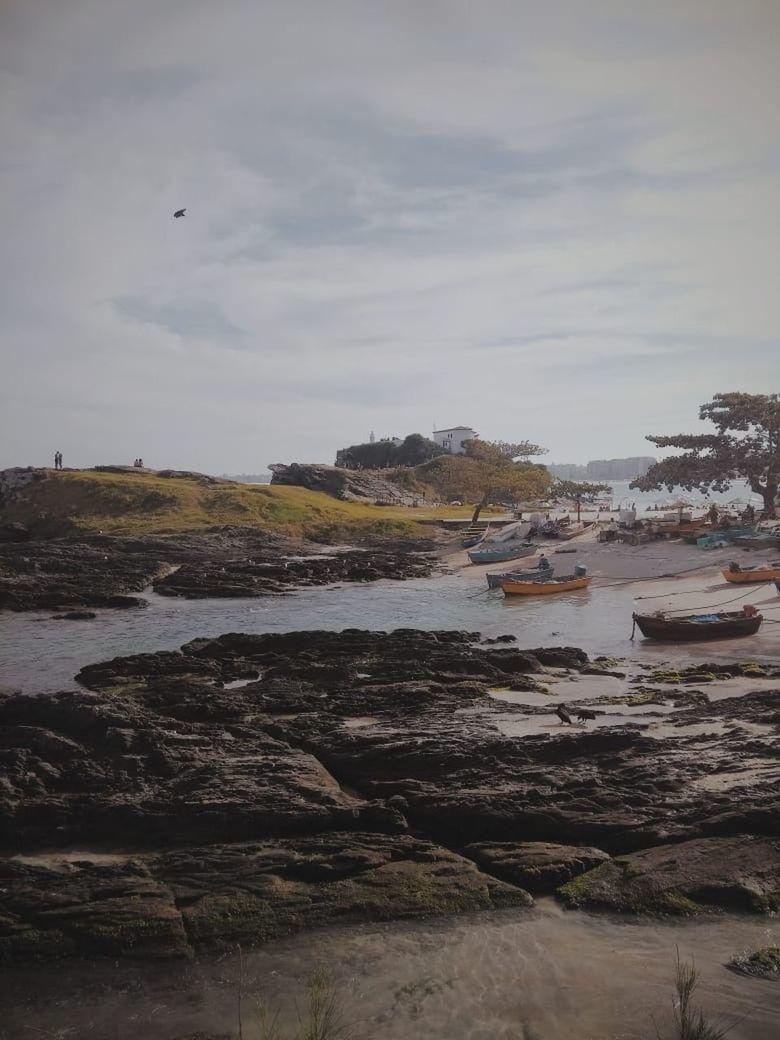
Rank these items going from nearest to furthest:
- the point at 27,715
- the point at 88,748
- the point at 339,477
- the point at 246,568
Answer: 1. the point at 88,748
2. the point at 27,715
3. the point at 246,568
4. the point at 339,477

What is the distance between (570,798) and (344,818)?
364 cm

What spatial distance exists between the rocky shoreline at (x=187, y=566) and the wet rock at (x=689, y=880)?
32268 millimetres

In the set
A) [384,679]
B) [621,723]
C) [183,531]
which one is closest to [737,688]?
[621,723]

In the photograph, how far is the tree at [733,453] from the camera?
60031 millimetres

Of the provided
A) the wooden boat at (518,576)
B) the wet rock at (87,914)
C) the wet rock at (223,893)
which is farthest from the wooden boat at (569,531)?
the wet rock at (87,914)

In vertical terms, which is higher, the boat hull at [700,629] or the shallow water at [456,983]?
the boat hull at [700,629]

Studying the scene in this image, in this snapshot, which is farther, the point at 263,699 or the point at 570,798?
the point at 263,699

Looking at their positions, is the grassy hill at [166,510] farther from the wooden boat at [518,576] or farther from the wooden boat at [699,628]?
the wooden boat at [699,628]

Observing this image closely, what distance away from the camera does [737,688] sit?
19.4 metres

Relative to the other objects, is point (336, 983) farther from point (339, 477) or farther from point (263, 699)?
point (339, 477)

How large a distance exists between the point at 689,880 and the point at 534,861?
202 cm

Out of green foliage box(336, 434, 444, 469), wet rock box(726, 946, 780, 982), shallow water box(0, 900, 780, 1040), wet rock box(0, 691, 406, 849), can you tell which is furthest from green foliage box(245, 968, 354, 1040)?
green foliage box(336, 434, 444, 469)

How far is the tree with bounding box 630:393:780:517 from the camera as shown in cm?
6003

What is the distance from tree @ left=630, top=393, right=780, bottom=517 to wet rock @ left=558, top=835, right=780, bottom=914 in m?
55.9
